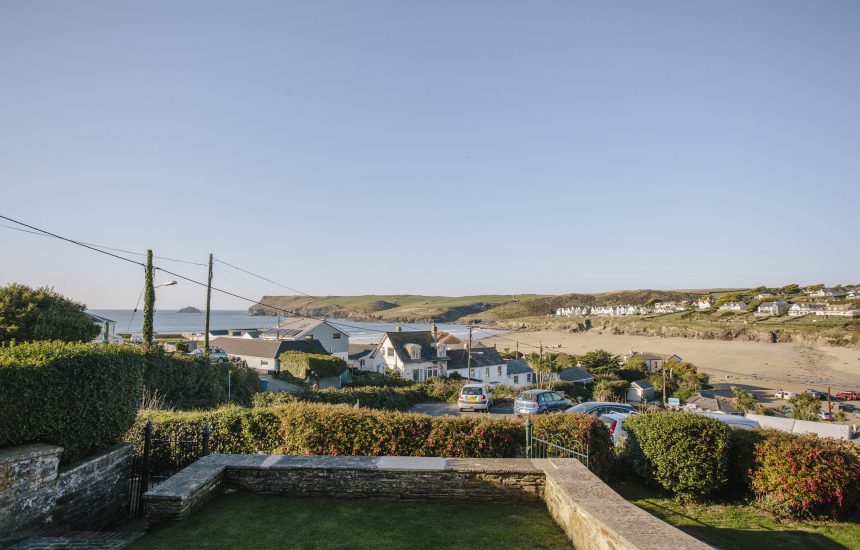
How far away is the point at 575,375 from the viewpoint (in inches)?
1984

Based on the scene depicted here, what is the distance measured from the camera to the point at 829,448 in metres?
8.95

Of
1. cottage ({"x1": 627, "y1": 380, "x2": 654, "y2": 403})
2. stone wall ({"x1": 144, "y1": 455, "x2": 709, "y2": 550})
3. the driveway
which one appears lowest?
cottage ({"x1": 627, "y1": 380, "x2": 654, "y2": 403})

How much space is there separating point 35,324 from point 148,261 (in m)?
7.48

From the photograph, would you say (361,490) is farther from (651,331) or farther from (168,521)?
(651,331)

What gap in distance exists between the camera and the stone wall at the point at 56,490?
638cm

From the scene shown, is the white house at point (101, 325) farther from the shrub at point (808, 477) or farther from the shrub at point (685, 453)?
the shrub at point (808, 477)

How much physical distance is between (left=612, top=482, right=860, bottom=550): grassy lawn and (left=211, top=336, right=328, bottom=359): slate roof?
140ft

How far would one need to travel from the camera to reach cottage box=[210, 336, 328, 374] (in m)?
46.8

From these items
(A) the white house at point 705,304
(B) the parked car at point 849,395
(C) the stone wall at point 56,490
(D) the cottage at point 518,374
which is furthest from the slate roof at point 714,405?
(A) the white house at point 705,304

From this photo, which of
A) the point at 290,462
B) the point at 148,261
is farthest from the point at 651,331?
the point at 290,462

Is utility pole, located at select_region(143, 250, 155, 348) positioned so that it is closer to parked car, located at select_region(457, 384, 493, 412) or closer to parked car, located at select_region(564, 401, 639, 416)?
parked car, located at select_region(457, 384, 493, 412)

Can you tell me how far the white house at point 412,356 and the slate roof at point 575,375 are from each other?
12.7 m

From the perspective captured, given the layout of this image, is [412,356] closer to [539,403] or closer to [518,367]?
[518,367]

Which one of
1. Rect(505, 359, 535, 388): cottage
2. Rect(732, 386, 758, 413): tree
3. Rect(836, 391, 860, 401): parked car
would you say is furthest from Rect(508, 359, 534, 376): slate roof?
Rect(836, 391, 860, 401): parked car
